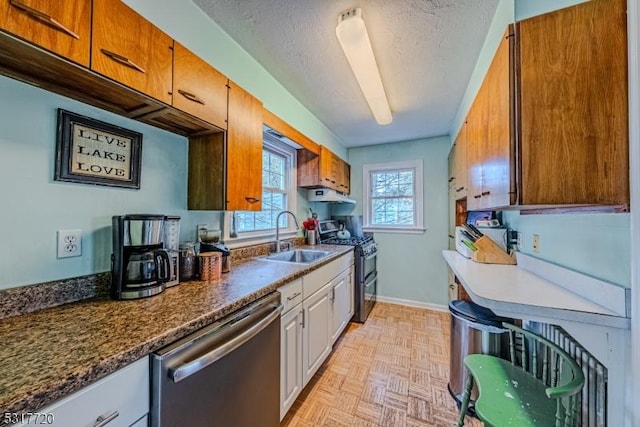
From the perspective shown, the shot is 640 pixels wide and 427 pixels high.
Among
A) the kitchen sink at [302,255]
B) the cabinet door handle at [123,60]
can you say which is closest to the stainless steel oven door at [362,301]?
the kitchen sink at [302,255]

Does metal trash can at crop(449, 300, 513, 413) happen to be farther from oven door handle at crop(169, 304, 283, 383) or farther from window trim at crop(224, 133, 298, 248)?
window trim at crop(224, 133, 298, 248)

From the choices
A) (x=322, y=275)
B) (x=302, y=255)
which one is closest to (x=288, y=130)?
(x=302, y=255)

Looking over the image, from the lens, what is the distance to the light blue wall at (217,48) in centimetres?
128

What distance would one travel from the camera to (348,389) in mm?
1857

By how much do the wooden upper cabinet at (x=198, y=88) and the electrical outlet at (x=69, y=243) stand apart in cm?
71

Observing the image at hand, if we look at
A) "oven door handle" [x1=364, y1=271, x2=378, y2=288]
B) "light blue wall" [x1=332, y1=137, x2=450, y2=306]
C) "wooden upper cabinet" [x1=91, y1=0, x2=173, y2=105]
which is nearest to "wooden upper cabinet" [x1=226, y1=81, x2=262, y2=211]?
"wooden upper cabinet" [x1=91, y1=0, x2=173, y2=105]

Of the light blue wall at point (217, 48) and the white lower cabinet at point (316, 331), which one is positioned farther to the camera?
the white lower cabinet at point (316, 331)

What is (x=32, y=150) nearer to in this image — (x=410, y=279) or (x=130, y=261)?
(x=130, y=261)

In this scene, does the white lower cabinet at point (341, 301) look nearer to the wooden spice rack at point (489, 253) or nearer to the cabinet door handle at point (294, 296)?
Result: the cabinet door handle at point (294, 296)

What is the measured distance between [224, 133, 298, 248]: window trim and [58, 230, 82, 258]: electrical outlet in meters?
0.86

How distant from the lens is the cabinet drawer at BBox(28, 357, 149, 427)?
1.86 feet

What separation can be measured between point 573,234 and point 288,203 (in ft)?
7.64

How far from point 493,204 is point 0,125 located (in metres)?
2.04

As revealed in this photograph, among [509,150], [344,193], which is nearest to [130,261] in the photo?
[509,150]
